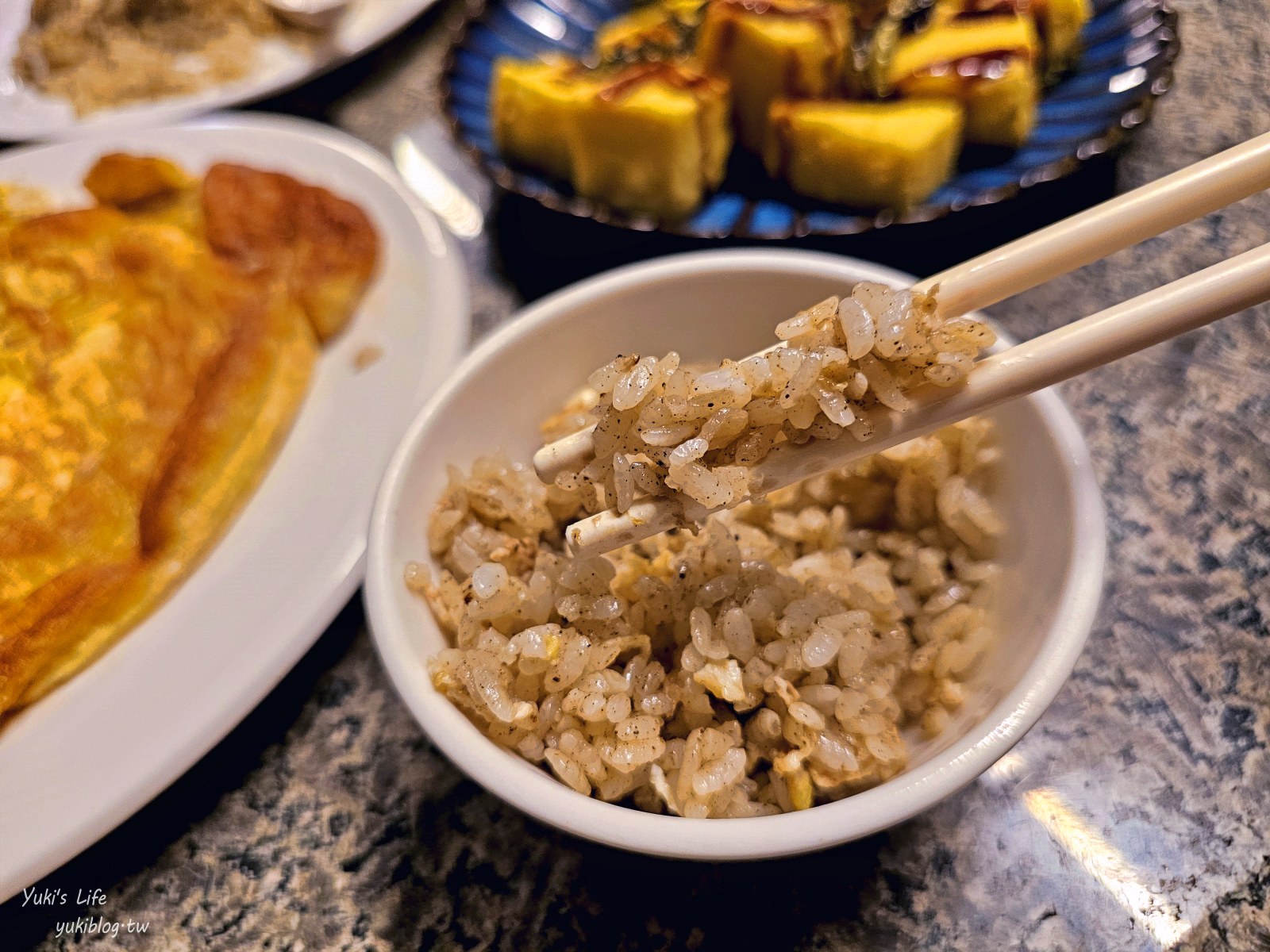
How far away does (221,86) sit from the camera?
2.12 metres

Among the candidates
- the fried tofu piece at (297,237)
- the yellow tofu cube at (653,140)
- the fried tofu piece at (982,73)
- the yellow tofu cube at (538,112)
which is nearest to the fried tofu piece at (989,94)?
the fried tofu piece at (982,73)

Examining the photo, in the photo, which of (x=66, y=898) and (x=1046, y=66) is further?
(x=1046, y=66)

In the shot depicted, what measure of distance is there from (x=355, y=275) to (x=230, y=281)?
0.21 meters

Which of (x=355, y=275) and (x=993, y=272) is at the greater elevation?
(x=993, y=272)

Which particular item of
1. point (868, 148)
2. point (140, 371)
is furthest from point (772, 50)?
point (140, 371)

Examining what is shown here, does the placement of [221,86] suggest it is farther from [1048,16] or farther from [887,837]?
[887,837]

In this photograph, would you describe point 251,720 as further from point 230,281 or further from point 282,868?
point 230,281

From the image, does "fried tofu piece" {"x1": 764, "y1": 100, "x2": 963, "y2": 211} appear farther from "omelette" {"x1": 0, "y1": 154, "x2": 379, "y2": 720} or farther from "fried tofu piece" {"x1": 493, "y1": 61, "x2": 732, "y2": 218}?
"omelette" {"x1": 0, "y1": 154, "x2": 379, "y2": 720}

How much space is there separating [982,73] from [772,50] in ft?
1.25

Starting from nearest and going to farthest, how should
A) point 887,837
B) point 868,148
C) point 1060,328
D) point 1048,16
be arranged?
point 1060,328 → point 887,837 → point 868,148 → point 1048,16

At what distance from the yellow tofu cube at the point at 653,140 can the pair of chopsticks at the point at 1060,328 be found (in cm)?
83

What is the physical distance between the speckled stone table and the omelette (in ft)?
0.92

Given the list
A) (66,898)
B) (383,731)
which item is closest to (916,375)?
(383,731)

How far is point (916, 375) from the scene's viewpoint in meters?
0.73
